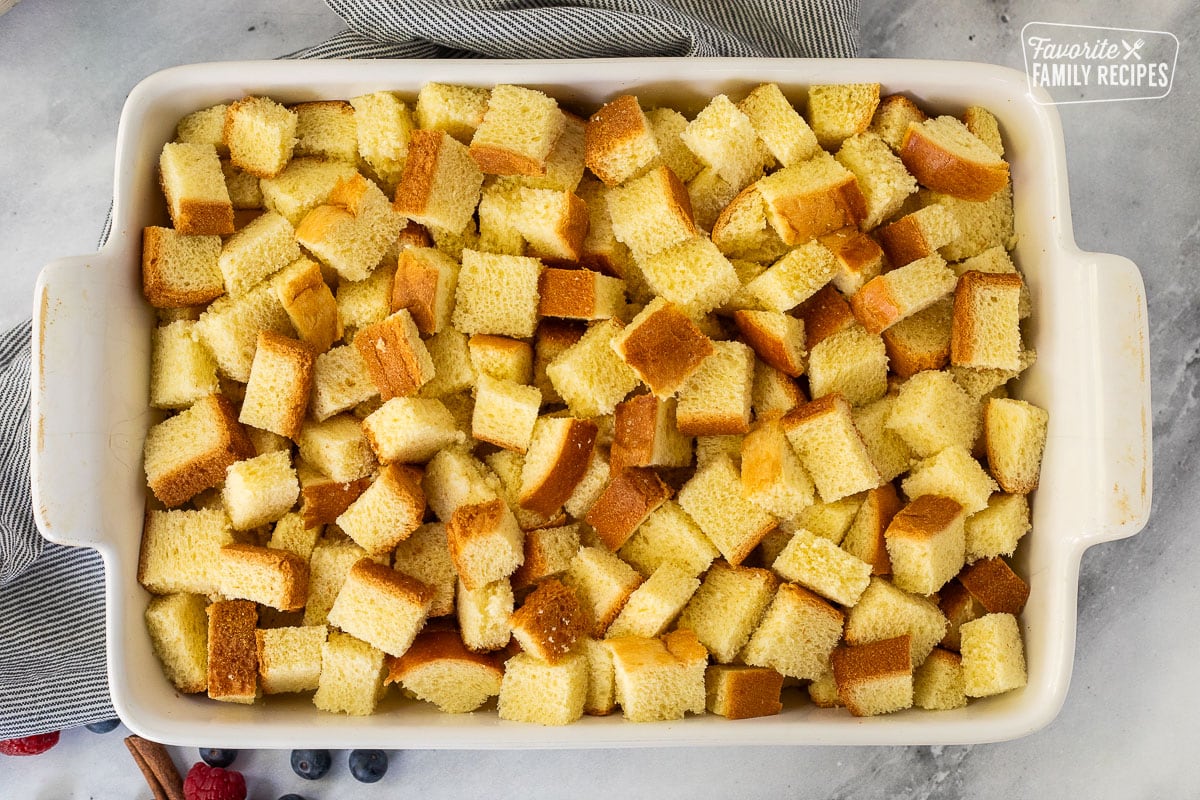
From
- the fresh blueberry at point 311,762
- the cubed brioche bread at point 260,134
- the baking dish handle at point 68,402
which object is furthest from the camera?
the fresh blueberry at point 311,762

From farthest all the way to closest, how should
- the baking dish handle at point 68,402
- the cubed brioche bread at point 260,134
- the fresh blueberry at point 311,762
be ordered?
1. the fresh blueberry at point 311,762
2. the cubed brioche bread at point 260,134
3. the baking dish handle at point 68,402

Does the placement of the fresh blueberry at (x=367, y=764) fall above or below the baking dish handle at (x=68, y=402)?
below

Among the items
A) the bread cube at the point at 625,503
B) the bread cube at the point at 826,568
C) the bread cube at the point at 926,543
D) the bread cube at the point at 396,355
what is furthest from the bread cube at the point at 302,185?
the bread cube at the point at 926,543

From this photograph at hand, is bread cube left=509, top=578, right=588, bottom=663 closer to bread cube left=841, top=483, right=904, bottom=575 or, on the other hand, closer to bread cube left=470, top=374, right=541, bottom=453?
bread cube left=470, top=374, right=541, bottom=453

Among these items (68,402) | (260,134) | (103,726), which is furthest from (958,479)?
(103,726)

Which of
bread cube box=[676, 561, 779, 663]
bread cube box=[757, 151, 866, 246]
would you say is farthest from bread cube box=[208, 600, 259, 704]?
bread cube box=[757, 151, 866, 246]

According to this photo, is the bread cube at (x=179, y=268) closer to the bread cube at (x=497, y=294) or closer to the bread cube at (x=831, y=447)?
the bread cube at (x=497, y=294)

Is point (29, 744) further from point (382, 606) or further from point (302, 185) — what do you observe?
point (302, 185)
